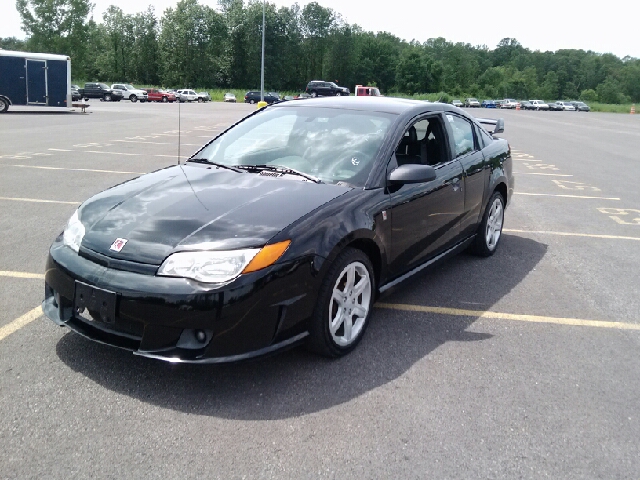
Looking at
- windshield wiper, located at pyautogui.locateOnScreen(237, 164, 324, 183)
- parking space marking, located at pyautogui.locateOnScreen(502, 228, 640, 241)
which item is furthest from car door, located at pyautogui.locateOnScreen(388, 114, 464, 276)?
parking space marking, located at pyautogui.locateOnScreen(502, 228, 640, 241)

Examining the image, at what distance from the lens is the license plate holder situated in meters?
3.21

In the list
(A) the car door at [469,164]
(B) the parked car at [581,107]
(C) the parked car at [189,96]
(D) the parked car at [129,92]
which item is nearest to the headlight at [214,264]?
(A) the car door at [469,164]

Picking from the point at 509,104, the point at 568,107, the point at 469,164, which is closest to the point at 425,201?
the point at 469,164

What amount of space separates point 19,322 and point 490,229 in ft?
14.1

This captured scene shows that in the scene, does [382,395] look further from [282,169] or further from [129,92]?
[129,92]

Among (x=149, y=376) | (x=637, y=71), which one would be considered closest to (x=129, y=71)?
(x=637, y=71)

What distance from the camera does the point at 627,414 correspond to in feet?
10.8

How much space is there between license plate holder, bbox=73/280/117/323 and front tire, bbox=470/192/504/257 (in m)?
3.81

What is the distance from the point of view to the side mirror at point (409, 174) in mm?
4172

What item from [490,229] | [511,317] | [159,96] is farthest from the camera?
[159,96]

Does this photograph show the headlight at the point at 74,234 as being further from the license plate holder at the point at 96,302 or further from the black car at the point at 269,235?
the license plate holder at the point at 96,302

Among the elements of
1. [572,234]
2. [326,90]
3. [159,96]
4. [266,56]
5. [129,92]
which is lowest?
[572,234]

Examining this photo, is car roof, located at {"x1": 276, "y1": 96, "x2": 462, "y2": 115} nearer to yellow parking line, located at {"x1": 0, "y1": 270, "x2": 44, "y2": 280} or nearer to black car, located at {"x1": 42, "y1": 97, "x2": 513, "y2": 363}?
black car, located at {"x1": 42, "y1": 97, "x2": 513, "y2": 363}

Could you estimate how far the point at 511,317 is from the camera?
4.68 meters
